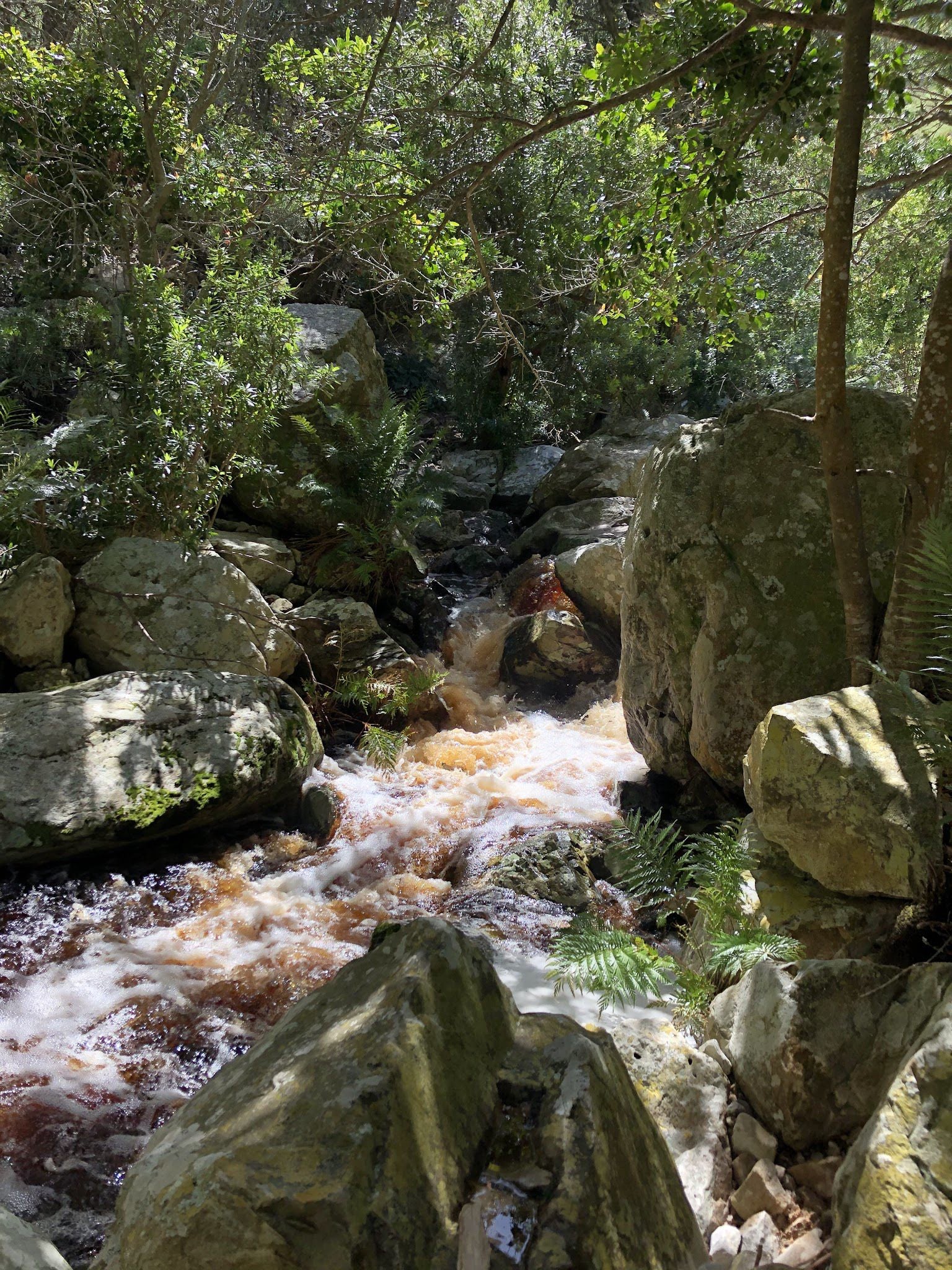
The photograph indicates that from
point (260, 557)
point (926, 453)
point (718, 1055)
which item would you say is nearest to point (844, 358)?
point (926, 453)

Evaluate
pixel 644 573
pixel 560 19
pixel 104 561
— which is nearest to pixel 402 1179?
pixel 644 573

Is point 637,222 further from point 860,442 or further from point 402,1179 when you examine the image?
point 402,1179

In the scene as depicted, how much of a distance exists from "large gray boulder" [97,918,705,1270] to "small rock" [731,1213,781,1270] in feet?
0.70

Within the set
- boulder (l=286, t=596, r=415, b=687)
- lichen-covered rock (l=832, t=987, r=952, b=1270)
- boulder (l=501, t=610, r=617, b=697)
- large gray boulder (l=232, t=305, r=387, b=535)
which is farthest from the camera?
boulder (l=501, t=610, r=617, b=697)

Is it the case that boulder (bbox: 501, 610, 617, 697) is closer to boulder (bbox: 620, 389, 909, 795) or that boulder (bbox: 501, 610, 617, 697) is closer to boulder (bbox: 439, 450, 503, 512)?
boulder (bbox: 620, 389, 909, 795)

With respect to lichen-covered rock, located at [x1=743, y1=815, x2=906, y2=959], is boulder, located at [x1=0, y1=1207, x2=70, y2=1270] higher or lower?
lower

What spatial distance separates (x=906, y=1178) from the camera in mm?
1679

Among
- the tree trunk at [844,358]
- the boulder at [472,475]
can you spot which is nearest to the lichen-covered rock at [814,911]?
the tree trunk at [844,358]

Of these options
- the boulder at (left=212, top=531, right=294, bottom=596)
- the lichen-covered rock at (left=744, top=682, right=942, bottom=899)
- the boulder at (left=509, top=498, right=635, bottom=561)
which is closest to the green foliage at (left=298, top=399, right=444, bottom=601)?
the boulder at (left=212, top=531, right=294, bottom=596)

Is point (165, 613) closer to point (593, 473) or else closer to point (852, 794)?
point (852, 794)

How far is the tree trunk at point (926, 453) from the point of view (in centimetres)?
369

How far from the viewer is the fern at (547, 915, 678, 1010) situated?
314 centimetres

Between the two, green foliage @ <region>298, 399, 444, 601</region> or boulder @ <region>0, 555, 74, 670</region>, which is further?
green foliage @ <region>298, 399, 444, 601</region>

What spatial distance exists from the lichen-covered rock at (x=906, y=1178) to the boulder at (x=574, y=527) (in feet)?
31.1
